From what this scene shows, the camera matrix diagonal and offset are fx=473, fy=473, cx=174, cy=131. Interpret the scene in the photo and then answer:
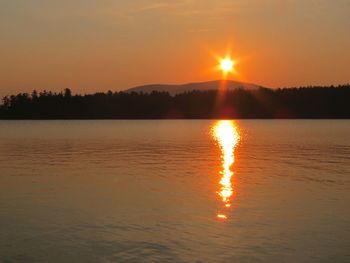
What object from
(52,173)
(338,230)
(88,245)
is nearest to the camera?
(88,245)

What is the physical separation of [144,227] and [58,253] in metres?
4.87

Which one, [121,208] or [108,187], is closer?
[121,208]

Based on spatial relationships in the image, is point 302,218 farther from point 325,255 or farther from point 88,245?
point 88,245

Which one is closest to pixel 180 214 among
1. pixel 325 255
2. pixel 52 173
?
pixel 325 255

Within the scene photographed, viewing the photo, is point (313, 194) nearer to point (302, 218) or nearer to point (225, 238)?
point (302, 218)

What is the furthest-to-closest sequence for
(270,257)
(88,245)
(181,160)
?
(181,160) → (88,245) → (270,257)

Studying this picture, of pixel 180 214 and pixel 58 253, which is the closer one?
pixel 58 253

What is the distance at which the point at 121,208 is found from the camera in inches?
1016

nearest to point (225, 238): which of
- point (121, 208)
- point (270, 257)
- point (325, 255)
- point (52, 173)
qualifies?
point (270, 257)

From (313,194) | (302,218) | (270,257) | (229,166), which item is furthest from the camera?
(229,166)

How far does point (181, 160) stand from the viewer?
53344mm

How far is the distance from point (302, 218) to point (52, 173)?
24668 millimetres

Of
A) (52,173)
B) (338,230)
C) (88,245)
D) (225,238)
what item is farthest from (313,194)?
(52,173)

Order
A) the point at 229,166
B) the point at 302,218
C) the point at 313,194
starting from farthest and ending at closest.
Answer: the point at 229,166, the point at 313,194, the point at 302,218
